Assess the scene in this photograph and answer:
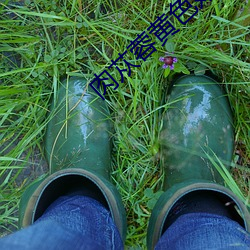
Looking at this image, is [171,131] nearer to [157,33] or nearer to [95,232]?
[157,33]

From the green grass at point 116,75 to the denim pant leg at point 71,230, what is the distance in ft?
0.89

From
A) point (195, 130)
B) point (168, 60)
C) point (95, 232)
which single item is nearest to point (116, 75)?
point (168, 60)

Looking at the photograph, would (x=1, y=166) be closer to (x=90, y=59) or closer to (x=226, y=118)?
(x=90, y=59)

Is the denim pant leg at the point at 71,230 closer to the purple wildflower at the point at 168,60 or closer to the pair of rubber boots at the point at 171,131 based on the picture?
the pair of rubber boots at the point at 171,131

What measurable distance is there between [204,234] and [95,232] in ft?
0.78

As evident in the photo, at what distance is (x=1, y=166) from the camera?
4.47 feet

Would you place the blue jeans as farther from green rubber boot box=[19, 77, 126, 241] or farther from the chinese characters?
the chinese characters

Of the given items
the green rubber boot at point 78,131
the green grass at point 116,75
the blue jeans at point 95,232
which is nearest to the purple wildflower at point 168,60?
the green grass at point 116,75

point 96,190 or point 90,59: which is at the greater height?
point 90,59

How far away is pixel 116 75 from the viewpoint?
4.44 ft

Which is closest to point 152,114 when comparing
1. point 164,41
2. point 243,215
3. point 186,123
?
point 186,123

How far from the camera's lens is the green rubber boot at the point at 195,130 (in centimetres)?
133

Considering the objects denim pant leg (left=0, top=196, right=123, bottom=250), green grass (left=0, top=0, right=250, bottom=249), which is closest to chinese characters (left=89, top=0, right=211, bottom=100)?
green grass (left=0, top=0, right=250, bottom=249)

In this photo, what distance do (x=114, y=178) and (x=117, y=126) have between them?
164mm
